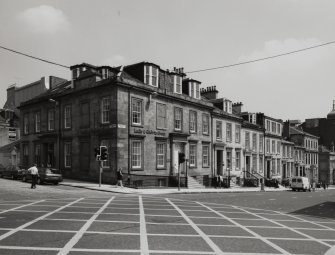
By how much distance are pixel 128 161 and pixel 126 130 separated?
253cm

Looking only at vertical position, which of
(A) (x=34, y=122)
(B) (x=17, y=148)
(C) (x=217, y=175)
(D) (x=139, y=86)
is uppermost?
(D) (x=139, y=86)

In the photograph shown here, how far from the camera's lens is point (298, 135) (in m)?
69.4

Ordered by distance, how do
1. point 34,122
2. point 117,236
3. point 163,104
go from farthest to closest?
point 34,122
point 163,104
point 117,236

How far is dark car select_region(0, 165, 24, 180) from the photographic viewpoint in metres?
32.1

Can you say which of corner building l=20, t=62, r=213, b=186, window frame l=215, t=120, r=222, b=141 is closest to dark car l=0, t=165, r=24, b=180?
corner building l=20, t=62, r=213, b=186

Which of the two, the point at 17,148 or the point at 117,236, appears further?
the point at 17,148

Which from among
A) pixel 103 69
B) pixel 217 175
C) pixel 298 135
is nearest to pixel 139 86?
pixel 103 69

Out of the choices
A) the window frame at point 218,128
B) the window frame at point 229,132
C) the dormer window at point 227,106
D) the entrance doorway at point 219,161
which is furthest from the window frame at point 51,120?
the dormer window at point 227,106

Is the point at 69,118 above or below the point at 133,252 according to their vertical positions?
above

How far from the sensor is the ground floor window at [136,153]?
30172 mm

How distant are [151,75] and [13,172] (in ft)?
50.1

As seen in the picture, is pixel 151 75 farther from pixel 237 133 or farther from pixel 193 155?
pixel 237 133

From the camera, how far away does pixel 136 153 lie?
30594mm

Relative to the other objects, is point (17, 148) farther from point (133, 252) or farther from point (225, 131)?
point (133, 252)
